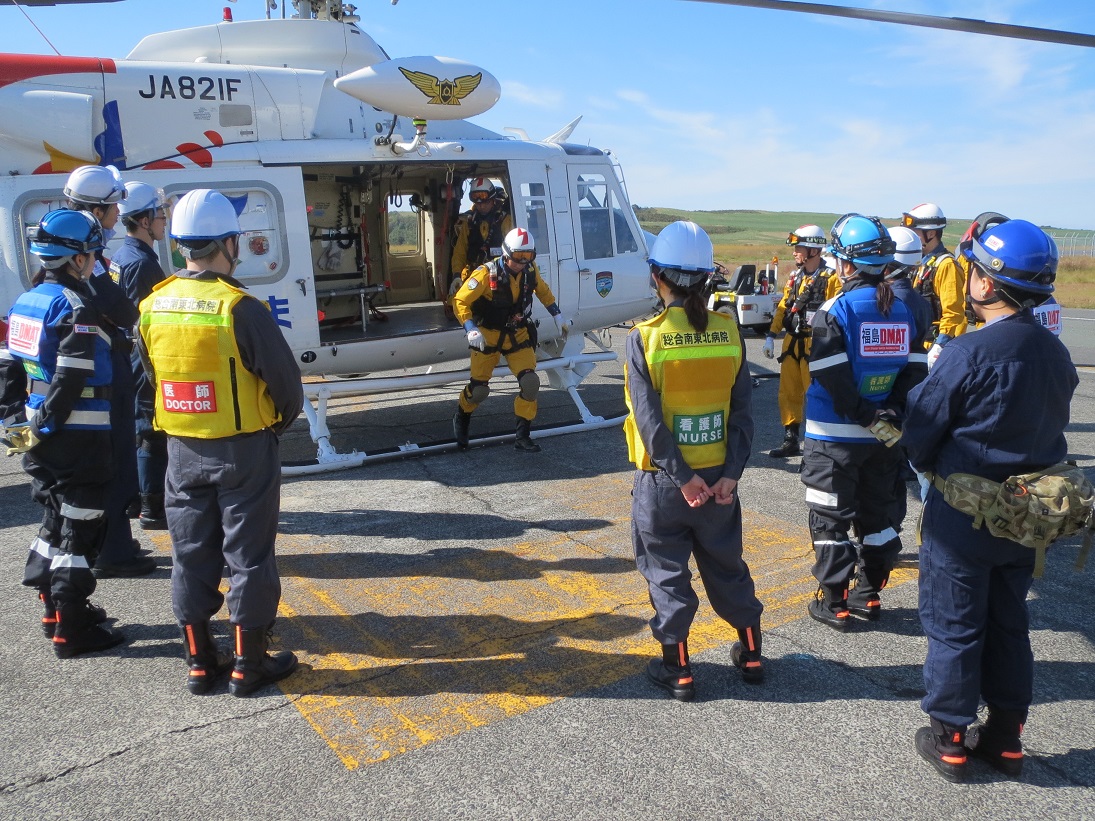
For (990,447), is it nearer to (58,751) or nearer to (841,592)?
(841,592)

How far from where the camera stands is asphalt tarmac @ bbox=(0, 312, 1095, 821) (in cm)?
296

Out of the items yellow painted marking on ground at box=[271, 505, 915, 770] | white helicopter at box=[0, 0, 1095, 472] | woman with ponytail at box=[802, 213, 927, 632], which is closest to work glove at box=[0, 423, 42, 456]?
yellow painted marking on ground at box=[271, 505, 915, 770]

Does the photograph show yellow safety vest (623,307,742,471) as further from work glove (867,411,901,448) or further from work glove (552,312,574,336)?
work glove (552,312,574,336)

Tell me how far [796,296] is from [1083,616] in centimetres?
405

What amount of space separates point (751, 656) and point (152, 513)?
14.3ft

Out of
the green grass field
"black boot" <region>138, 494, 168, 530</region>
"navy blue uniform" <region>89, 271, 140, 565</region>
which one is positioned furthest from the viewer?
the green grass field

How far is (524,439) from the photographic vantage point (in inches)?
314

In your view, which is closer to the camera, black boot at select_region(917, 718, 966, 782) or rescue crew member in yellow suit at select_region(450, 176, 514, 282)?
black boot at select_region(917, 718, 966, 782)

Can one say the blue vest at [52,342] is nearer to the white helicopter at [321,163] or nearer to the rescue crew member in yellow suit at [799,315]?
the white helicopter at [321,163]

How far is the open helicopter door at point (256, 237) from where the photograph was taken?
254 inches

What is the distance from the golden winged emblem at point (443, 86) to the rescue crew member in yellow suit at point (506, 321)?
1.30 metres

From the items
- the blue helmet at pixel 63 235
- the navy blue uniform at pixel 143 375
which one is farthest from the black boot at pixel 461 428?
the blue helmet at pixel 63 235

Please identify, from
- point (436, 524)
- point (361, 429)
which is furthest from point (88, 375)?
point (361, 429)

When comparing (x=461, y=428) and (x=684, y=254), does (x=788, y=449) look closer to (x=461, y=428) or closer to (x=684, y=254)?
(x=461, y=428)
